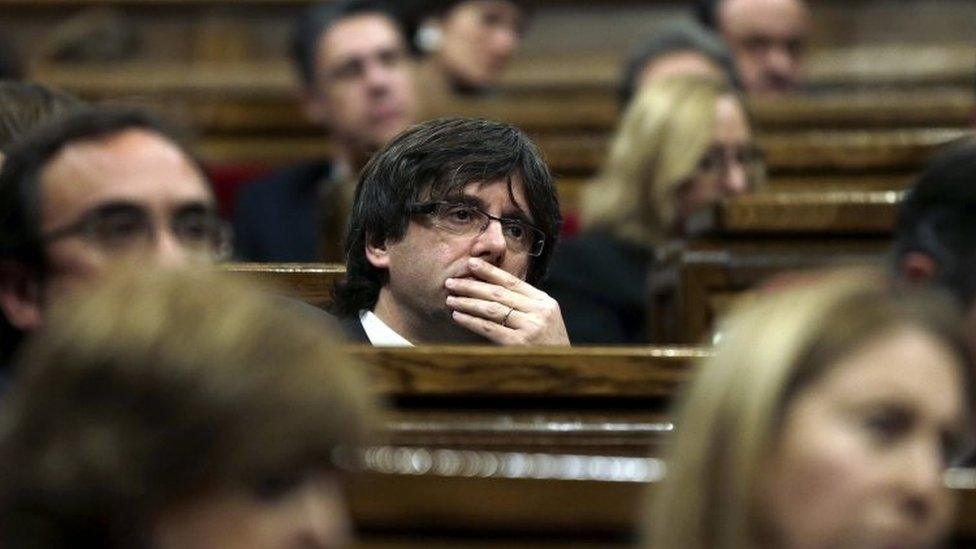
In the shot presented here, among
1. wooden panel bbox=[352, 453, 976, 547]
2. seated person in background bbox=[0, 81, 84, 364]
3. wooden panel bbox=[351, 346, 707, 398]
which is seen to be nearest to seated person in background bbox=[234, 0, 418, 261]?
seated person in background bbox=[0, 81, 84, 364]

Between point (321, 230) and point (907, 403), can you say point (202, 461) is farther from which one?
point (321, 230)

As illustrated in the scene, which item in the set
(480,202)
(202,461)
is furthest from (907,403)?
(480,202)

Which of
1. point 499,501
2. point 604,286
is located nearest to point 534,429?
point 499,501

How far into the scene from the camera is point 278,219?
3.77 metres

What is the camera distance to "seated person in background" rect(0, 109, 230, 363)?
5.51ft

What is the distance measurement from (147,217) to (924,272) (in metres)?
0.75

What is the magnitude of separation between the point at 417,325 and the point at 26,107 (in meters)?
0.47

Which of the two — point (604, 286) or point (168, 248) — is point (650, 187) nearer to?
point (604, 286)

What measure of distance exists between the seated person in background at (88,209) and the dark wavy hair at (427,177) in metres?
0.41

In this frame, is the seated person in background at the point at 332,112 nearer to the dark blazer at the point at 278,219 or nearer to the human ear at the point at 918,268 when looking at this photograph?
the dark blazer at the point at 278,219

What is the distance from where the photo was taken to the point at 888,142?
11.6 feet

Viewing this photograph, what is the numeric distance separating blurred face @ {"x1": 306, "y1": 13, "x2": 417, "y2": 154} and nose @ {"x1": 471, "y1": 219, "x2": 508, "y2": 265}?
1747 mm

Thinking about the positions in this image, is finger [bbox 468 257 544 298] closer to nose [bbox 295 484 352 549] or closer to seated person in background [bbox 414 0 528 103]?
nose [bbox 295 484 352 549]

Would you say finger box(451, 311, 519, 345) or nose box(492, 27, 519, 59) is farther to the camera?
nose box(492, 27, 519, 59)
